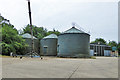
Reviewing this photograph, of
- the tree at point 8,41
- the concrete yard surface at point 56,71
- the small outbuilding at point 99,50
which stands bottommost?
the small outbuilding at point 99,50

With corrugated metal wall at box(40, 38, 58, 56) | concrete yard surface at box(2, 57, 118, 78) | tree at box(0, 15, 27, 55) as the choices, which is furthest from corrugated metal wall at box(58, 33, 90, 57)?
concrete yard surface at box(2, 57, 118, 78)

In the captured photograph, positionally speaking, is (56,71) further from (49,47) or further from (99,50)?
(99,50)

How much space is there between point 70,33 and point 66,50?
4.10m

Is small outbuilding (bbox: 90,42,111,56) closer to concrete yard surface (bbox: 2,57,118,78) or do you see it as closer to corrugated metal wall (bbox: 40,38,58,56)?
corrugated metal wall (bbox: 40,38,58,56)

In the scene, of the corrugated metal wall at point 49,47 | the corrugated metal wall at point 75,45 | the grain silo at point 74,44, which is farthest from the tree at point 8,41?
the corrugated metal wall at point 75,45

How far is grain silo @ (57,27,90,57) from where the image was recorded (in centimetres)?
2725

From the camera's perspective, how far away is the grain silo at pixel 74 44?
27250 millimetres

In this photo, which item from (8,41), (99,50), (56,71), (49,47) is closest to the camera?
(56,71)

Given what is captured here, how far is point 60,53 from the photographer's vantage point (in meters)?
29.2

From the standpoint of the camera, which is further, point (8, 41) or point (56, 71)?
point (8, 41)

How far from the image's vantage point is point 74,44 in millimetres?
27562

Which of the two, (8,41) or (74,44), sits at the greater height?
(8,41)

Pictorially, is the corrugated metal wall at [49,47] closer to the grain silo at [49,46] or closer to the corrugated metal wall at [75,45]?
the grain silo at [49,46]

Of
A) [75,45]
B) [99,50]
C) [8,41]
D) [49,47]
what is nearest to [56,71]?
[75,45]
